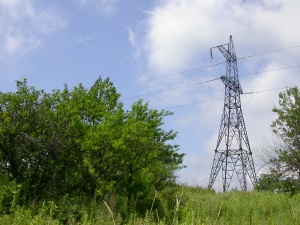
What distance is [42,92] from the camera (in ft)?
54.7

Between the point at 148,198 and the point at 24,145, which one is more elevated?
the point at 24,145

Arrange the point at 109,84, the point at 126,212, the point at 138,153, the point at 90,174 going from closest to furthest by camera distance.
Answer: the point at 126,212 → the point at 90,174 → the point at 138,153 → the point at 109,84

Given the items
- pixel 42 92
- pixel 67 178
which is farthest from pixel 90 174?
pixel 42 92

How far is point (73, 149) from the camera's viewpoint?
16562 millimetres

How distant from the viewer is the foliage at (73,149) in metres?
15.0

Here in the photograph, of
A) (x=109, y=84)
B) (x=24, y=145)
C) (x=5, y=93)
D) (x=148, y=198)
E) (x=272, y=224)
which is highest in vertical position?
(x=109, y=84)

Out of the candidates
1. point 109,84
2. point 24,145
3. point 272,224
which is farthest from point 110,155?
point 272,224

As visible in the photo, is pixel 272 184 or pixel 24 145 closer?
pixel 24 145

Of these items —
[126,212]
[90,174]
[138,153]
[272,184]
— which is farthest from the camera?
[272,184]

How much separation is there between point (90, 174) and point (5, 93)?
492 centimetres

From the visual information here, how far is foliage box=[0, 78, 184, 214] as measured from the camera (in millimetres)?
15047

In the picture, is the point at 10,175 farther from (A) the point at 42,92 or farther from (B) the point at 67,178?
(A) the point at 42,92

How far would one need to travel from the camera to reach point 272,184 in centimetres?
2062

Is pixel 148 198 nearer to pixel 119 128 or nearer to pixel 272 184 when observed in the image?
pixel 119 128
